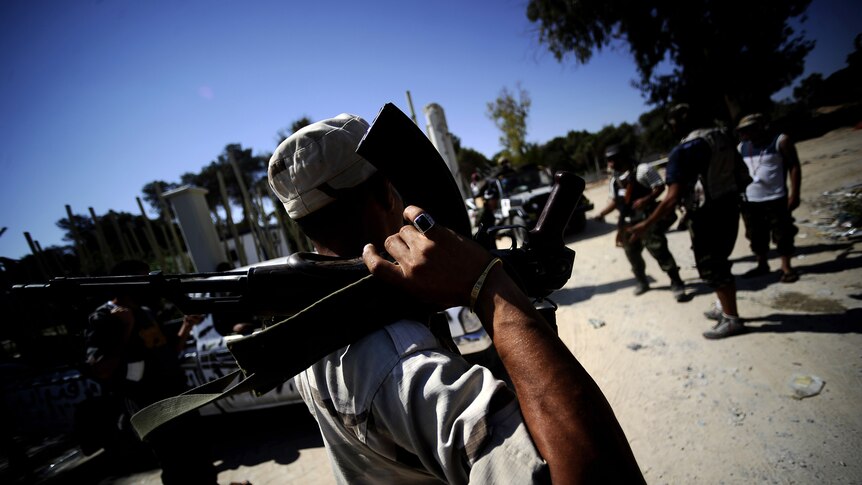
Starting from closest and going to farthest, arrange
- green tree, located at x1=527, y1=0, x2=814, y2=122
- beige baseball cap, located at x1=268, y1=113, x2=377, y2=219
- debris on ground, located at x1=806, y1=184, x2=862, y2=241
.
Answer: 1. beige baseball cap, located at x1=268, y1=113, x2=377, y2=219
2. debris on ground, located at x1=806, y1=184, x2=862, y2=241
3. green tree, located at x1=527, y1=0, x2=814, y2=122

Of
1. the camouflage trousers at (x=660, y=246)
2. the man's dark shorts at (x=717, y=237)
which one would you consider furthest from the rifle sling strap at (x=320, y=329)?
the camouflage trousers at (x=660, y=246)

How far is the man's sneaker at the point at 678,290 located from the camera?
4359 millimetres

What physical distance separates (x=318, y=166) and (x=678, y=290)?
5.04 m

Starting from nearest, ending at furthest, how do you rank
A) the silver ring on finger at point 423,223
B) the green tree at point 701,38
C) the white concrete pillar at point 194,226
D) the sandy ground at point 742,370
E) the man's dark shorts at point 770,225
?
the silver ring on finger at point 423,223
the sandy ground at point 742,370
the man's dark shorts at point 770,225
the white concrete pillar at point 194,226
the green tree at point 701,38

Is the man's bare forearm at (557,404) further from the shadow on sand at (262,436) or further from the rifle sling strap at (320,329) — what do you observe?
the shadow on sand at (262,436)

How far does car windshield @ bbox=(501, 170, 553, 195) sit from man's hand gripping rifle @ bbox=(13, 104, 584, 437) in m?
9.57

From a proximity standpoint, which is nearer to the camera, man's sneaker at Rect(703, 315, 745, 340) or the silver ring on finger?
the silver ring on finger

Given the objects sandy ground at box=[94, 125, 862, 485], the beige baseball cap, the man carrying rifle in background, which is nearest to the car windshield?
sandy ground at box=[94, 125, 862, 485]

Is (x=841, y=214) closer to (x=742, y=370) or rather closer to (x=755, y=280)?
(x=755, y=280)

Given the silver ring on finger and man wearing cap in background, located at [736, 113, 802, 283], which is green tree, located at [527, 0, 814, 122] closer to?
man wearing cap in background, located at [736, 113, 802, 283]

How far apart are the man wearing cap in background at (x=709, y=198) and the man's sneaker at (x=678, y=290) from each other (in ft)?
3.27

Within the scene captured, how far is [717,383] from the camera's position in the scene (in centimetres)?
281

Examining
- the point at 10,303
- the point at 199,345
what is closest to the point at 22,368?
the point at 10,303

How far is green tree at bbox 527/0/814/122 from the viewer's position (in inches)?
672
